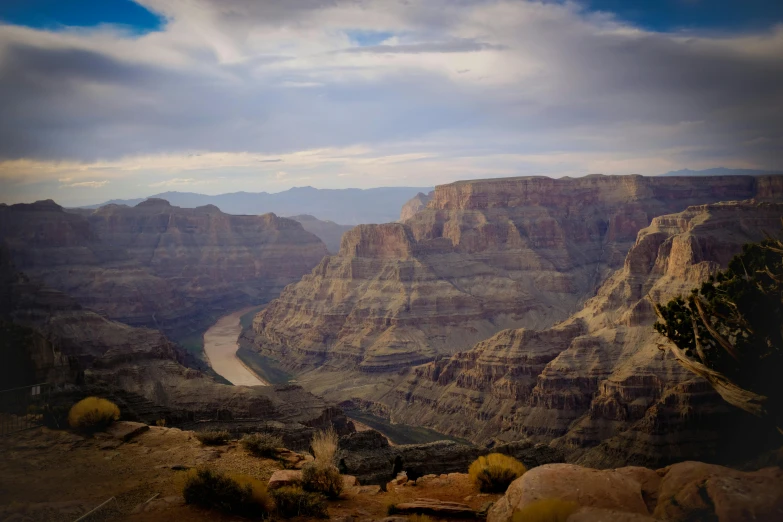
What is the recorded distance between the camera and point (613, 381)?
66875 mm

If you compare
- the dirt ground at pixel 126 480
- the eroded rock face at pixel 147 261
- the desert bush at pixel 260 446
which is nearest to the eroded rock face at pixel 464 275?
the eroded rock face at pixel 147 261

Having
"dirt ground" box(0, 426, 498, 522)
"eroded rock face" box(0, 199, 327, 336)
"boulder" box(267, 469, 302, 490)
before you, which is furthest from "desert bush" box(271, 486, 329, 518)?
"eroded rock face" box(0, 199, 327, 336)

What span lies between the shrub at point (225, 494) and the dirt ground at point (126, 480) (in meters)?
0.25

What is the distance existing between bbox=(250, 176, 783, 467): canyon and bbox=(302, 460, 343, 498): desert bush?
42195 mm

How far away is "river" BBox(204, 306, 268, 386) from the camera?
101 meters

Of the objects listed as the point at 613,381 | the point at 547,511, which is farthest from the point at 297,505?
the point at 613,381

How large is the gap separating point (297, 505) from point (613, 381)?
56.1m

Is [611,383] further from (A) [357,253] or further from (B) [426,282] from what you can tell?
(A) [357,253]

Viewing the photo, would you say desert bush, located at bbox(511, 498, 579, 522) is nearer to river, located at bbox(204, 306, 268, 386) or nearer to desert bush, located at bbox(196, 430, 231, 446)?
desert bush, located at bbox(196, 430, 231, 446)

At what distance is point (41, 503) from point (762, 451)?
1431 inches

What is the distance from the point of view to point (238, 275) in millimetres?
189250

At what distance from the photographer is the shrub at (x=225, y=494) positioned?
16656 mm

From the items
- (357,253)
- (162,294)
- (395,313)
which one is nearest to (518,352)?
(395,313)

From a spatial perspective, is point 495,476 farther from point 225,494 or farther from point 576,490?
point 225,494
